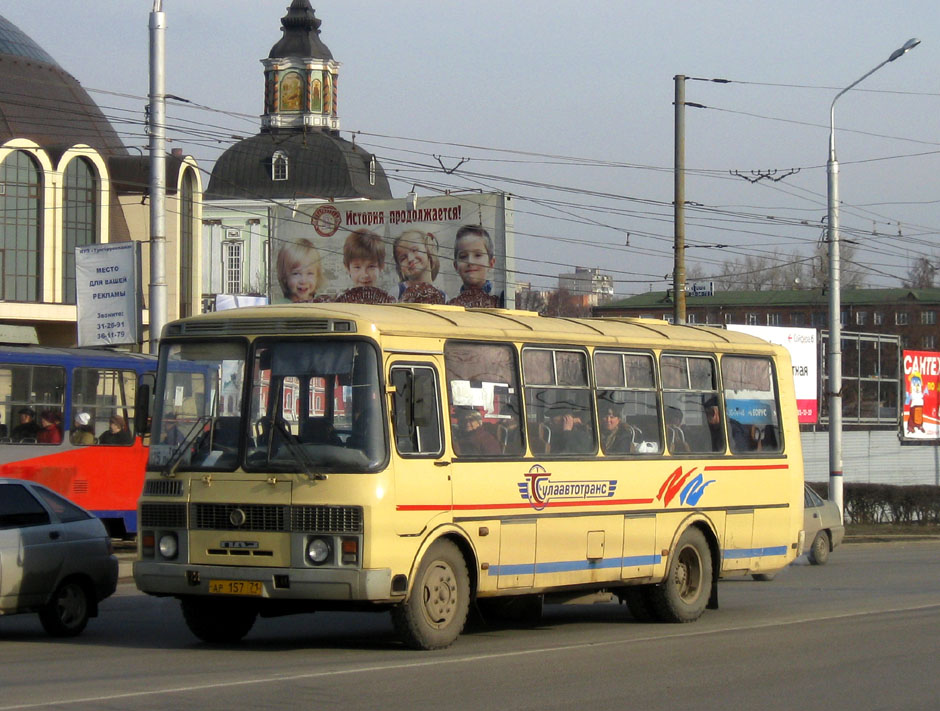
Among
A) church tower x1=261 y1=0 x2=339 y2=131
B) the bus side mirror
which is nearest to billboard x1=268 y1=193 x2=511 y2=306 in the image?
the bus side mirror

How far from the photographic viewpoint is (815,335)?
43.8 m

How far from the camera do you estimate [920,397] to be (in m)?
47.2

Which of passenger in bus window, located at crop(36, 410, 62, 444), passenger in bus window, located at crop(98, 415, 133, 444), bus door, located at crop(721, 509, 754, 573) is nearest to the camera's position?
bus door, located at crop(721, 509, 754, 573)

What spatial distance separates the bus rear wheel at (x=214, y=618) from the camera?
12.0m

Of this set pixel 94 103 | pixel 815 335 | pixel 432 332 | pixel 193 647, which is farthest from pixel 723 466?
pixel 94 103

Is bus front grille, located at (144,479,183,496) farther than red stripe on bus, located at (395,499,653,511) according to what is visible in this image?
Yes

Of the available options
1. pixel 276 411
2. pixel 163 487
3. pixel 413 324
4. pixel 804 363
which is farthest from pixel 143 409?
pixel 804 363

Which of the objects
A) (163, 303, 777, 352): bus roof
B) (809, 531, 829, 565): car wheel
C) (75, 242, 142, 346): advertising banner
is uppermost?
(75, 242, 142, 346): advertising banner

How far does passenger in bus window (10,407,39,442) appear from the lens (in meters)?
21.5

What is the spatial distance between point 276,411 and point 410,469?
1.15 meters

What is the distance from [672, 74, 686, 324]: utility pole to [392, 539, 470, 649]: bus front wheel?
15929mm

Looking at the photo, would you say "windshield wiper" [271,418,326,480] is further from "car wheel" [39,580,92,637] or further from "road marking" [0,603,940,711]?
"car wheel" [39,580,92,637]

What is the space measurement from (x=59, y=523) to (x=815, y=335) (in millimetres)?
34192

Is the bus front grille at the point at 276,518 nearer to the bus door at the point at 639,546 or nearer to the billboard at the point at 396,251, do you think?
the bus door at the point at 639,546
